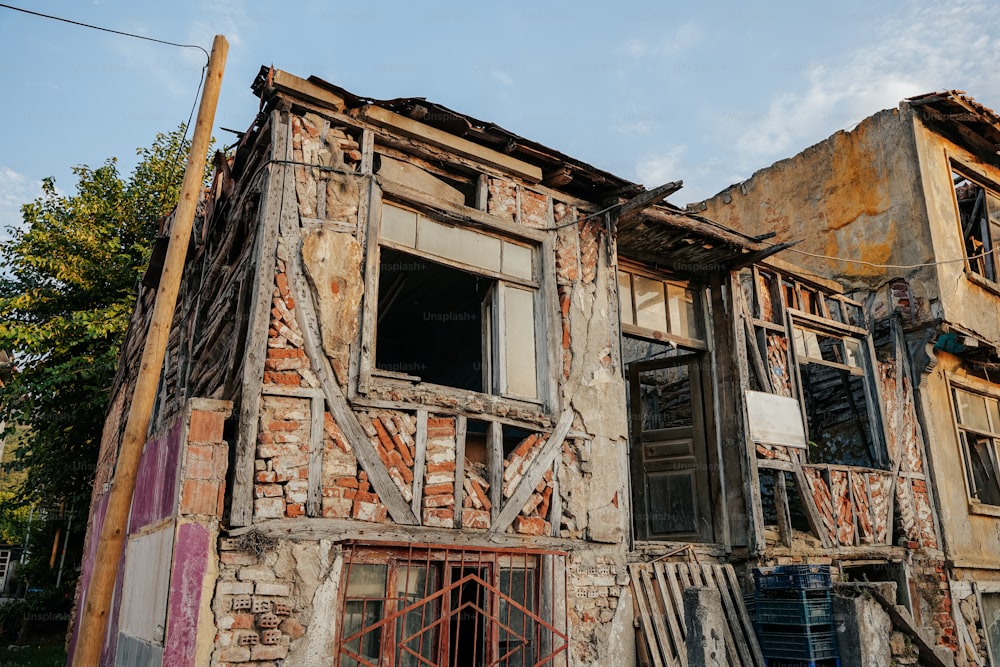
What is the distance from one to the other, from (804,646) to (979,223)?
990 centimetres

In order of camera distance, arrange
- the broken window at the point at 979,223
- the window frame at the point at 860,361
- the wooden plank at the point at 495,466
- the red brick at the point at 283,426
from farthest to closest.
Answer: the broken window at the point at 979,223 < the window frame at the point at 860,361 < the wooden plank at the point at 495,466 < the red brick at the point at 283,426

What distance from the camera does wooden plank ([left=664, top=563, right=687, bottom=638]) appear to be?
7602 millimetres

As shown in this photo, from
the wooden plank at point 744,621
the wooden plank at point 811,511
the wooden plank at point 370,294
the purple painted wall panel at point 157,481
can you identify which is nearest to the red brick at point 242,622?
the purple painted wall panel at point 157,481

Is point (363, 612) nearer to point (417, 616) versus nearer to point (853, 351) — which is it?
point (417, 616)

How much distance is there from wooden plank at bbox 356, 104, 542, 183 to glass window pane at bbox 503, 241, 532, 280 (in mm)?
814

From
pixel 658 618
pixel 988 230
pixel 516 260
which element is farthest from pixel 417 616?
pixel 988 230

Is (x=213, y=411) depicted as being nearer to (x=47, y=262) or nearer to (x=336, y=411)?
(x=336, y=411)

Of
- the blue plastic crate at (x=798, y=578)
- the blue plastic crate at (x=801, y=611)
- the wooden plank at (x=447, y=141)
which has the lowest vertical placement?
the blue plastic crate at (x=801, y=611)

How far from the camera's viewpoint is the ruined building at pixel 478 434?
5.81 meters

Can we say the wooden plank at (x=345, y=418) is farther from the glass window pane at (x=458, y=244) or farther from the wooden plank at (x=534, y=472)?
the glass window pane at (x=458, y=244)

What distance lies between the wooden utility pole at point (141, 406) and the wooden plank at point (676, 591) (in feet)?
17.1

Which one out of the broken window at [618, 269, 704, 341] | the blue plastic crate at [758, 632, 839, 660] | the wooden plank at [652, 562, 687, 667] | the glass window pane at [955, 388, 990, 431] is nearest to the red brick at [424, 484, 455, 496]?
the wooden plank at [652, 562, 687, 667]

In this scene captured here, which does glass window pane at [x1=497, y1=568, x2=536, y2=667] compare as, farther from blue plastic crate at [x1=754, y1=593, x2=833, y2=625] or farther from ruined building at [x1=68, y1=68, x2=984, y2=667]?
blue plastic crate at [x1=754, y1=593, x2=833, y2=625]

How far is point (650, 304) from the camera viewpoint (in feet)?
31.8
